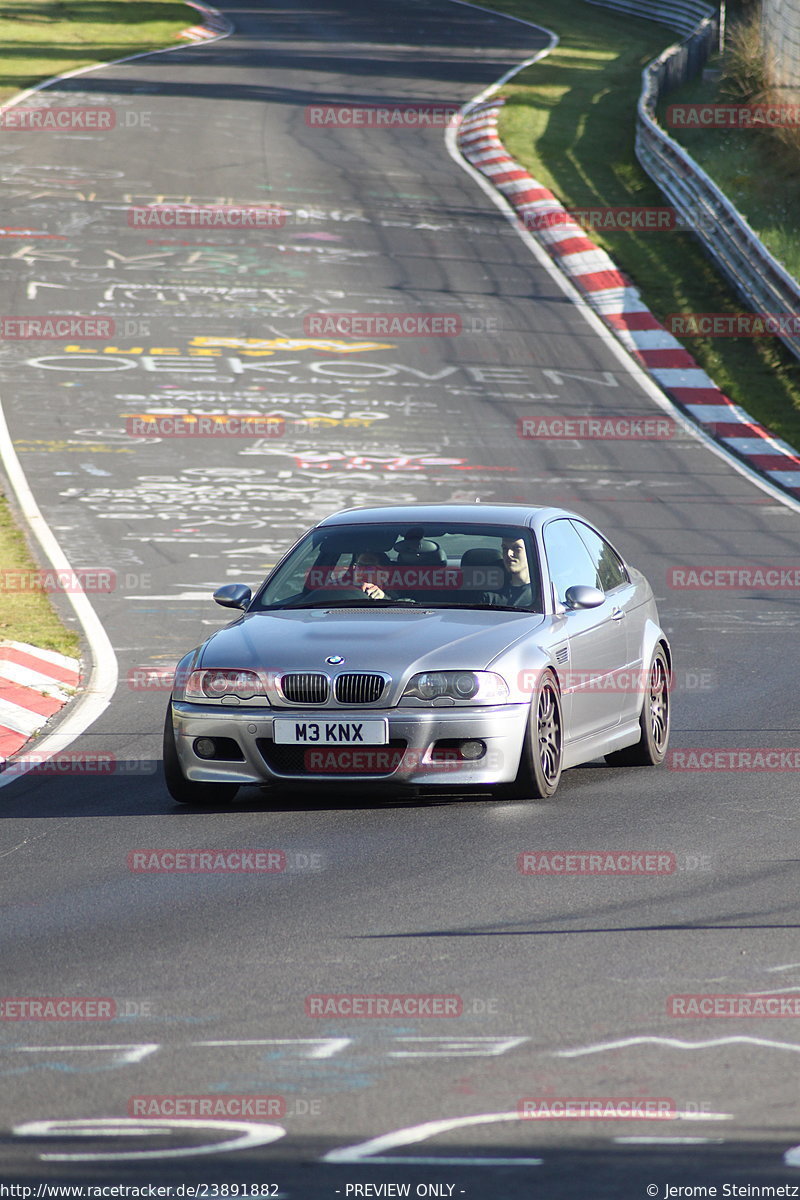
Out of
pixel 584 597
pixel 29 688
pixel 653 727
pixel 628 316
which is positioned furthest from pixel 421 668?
pixel 628 316

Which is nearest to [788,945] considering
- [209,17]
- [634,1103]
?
[634,1103]

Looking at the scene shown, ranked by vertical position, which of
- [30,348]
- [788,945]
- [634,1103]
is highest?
[634,1103]

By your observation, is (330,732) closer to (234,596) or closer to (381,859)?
(381,859)

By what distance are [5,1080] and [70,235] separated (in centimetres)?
2849

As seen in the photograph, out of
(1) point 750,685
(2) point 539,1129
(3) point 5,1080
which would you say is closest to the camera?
(2) point 539,1129

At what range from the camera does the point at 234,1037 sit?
5293 millimetres

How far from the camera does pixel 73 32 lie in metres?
54.7

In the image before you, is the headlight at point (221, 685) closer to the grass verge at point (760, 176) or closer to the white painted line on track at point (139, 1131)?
the white painted line on track at point (139, 1131)

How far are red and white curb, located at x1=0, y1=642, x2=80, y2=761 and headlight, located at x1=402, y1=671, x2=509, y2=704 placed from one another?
2.87 meters

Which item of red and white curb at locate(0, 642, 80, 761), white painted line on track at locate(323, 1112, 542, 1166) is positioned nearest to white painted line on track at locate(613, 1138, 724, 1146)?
white painted line on track at locate(323, 1112, 542, 1166)

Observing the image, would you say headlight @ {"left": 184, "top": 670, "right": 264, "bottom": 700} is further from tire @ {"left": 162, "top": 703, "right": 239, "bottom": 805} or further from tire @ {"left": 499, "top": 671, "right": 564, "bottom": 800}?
tire @ {"left": 499, "top": 671, "right": 564, "bottom": 800}

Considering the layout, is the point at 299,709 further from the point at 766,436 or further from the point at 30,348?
the point at 30,348

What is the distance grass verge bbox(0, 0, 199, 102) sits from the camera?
47.8 m

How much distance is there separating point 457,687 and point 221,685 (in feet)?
3.84
